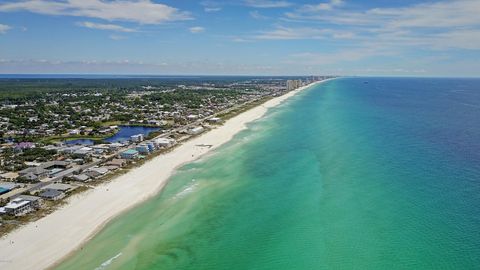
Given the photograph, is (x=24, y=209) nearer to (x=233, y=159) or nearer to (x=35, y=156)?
(x=35, y=156)

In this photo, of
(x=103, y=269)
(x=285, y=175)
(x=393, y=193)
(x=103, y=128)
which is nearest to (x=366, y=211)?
(x=393, y=193)

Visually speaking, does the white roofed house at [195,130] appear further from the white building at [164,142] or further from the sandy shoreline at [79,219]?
the sandy shoreline at [79,219]

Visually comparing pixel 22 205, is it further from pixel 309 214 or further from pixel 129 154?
pixel 309 214

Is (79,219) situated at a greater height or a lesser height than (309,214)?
greater

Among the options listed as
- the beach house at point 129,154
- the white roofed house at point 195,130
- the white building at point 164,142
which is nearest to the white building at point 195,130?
the white roofed house at point 195,130

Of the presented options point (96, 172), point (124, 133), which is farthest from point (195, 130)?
point (96, 172)

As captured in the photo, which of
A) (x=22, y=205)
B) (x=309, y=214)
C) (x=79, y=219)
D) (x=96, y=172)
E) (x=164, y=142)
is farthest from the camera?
(x=164, y=142)

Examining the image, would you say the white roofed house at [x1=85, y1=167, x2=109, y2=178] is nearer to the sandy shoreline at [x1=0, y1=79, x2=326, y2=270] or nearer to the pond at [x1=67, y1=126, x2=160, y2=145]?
the sandy shoreline at [x1=0, y1=79, x2=326, y2=270]

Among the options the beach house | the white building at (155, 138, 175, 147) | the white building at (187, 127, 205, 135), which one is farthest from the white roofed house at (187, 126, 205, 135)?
the beach house
